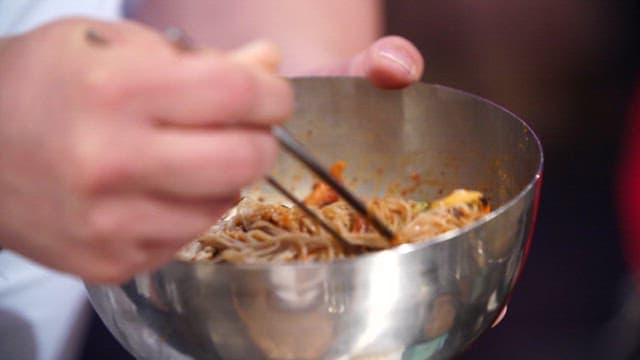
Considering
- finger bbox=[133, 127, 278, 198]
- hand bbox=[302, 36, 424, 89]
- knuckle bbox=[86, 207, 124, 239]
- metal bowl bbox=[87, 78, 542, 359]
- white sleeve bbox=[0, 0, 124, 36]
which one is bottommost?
metal bowl bbox=[87, 78, 542, 359]

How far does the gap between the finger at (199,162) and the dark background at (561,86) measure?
1253mm

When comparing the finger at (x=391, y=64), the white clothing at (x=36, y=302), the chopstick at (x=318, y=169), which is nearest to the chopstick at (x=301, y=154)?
the chopstick at (x=318, y=169)

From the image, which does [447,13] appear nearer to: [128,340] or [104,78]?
[128,340]

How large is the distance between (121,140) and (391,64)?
1.45ft

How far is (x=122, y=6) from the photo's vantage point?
1.18 metres

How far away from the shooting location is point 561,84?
2000 millimetres

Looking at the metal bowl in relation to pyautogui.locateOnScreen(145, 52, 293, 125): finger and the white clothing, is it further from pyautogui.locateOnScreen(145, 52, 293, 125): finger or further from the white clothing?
the white clothing

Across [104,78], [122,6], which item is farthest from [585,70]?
[104,78]

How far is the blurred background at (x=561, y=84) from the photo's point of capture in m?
1.66

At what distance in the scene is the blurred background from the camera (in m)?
1.66

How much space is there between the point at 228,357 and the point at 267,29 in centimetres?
73

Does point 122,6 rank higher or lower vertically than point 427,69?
higher

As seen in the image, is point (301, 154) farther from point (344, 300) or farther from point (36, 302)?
point (36, 302)

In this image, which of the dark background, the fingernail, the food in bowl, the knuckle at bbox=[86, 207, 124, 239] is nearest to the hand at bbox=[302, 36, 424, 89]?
the fingernail
